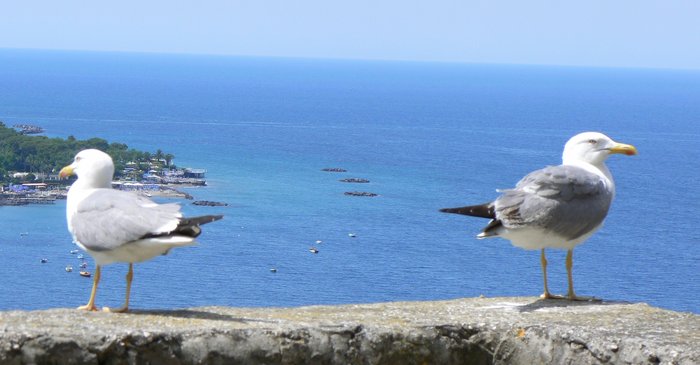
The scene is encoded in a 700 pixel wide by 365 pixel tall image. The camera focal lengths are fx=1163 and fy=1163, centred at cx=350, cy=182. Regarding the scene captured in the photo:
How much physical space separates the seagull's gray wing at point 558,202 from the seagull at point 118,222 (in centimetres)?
212

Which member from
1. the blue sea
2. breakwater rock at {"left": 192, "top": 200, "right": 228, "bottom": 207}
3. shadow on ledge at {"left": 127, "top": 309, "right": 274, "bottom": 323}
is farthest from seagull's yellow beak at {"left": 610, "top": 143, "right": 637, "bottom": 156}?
breakwater rock at {"left": 192, "top": 200, "right": 228, "bottom": 207}

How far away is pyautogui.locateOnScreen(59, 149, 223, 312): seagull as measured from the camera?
6.51 m

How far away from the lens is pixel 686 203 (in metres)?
85.3

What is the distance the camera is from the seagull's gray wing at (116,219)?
657cm

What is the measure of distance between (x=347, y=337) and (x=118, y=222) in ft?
4.86

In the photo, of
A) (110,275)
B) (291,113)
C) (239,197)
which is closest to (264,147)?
(239,197)

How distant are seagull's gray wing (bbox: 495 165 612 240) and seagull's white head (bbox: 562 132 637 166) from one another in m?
0.30

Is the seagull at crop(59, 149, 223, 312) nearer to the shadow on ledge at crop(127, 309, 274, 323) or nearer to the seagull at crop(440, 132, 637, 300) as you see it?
the shadow on ledge at crop(127, 309, 274, 323)

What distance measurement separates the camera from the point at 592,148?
8.10 meters

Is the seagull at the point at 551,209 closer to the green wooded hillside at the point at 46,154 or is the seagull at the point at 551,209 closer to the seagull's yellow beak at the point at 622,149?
the seagull's yellow beak at the point at 622,149

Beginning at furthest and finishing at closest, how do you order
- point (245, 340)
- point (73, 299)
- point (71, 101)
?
point (71, 101), point (73, 299), point (245, 340)

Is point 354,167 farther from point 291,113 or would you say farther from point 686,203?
point 291,113

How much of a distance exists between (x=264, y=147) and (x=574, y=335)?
11319 centimetres

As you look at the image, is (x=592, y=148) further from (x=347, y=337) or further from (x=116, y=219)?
(x=116, y=219)
